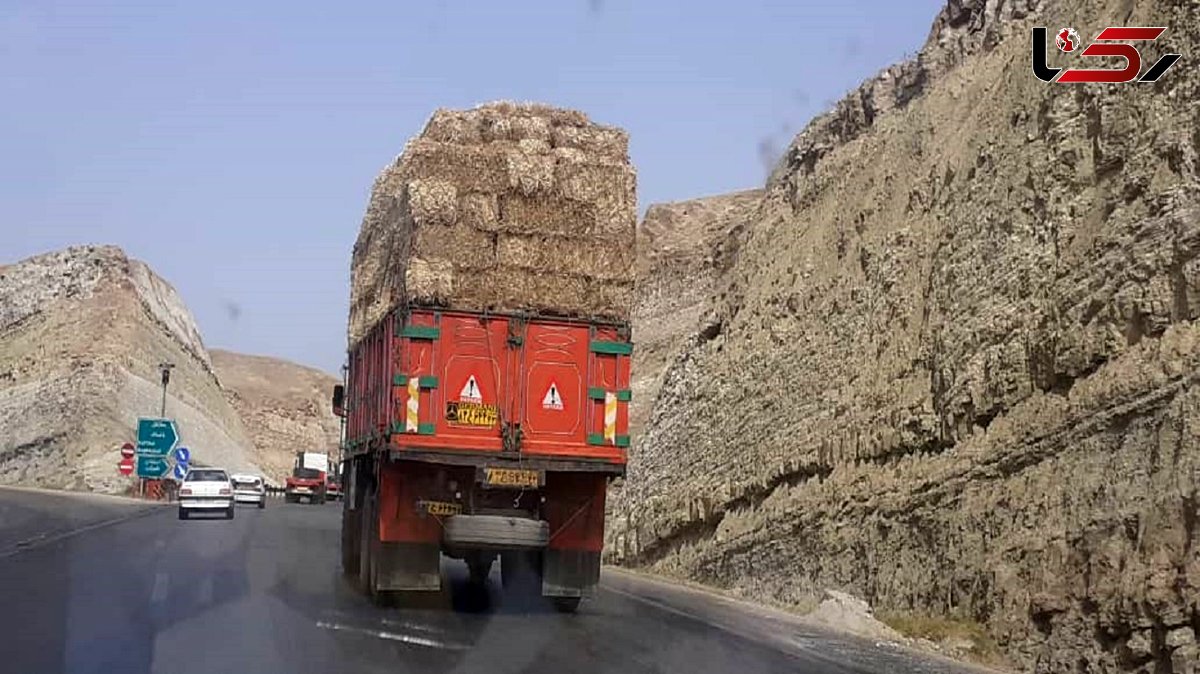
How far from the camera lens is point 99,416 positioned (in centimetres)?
8350

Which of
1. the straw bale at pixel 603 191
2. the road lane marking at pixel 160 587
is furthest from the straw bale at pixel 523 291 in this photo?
the road lane marking at pixel 160 587

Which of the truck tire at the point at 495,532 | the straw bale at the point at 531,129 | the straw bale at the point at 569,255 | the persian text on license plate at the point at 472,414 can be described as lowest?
the truck tire at the point at 495,532

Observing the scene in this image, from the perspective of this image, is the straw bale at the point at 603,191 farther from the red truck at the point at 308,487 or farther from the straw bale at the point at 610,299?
the red truck at the point at 308,487

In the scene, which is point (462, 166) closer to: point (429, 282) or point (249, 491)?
point (429, 282)

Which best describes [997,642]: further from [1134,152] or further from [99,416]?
[99,416]

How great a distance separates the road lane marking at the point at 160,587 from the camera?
57.7ft

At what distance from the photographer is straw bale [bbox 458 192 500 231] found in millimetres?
17922

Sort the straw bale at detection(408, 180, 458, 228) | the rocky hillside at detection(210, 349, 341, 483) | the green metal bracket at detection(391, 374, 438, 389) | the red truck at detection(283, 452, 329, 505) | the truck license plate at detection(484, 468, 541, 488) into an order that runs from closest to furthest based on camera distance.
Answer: the truck license plate at detection(484, 468, 541, 488), the green metal bracket at detection(391, 374, 438, 389), the straw bale at detection(408, 180, 458, 228), the red truck at detection(283, 452, 329, 505), the rocky hillside at detection(210, 349, 341, 483)

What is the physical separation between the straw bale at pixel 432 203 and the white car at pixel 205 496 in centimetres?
2805

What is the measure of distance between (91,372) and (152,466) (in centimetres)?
2955

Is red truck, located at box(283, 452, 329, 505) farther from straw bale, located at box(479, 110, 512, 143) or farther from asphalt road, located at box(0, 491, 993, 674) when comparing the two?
straw bale, located at box(479, 110, 512, 143)

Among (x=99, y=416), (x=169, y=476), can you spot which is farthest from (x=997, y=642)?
(x=99, y=416)

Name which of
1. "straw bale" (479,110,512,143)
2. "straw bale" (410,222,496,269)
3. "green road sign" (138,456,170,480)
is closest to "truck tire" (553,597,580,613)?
"straw bale" (410,222,496,269)

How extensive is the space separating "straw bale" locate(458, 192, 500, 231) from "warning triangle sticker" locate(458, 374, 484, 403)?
2.09 metres
